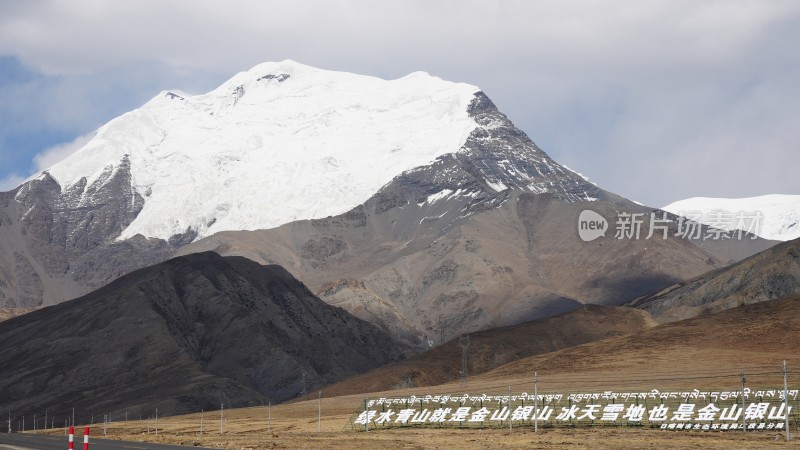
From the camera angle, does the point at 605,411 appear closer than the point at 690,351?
Yes

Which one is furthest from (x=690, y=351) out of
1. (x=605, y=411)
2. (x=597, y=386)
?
(x=605, y=411)

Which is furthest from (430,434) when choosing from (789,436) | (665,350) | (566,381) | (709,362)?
(665,350)

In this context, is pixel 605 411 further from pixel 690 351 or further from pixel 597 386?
pixel 690 351

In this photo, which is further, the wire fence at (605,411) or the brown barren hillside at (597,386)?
the wire fence at (605,411)

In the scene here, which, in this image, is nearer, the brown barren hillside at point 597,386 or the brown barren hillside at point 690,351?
the brown barren hillside at point 597,386

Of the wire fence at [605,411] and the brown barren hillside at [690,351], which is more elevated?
the brown barren hillside at [690,351]

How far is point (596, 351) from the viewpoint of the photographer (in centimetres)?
16138

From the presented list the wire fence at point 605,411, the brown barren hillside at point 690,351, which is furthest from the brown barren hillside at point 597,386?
the wire fence at point 605,411

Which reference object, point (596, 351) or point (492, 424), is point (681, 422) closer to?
point (492, 424)

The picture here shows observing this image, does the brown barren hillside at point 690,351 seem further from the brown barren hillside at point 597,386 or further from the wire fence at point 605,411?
the wire fence at point 605,411

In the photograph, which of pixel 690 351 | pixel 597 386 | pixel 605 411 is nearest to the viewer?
pixel 605 411

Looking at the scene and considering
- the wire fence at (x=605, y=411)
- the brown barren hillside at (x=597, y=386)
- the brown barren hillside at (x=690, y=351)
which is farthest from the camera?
the brown barren hillside at (x=690, y=351)

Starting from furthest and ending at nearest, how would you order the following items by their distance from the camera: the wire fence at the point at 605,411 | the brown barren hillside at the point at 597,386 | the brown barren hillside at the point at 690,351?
the brown barren hillside at the point at 690,351 → the wire fence at the point at 605,411 → the brown barren hillside at the point at 597,386

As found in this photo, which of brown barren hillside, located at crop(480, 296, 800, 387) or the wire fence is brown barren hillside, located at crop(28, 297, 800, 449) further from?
the wire fence
